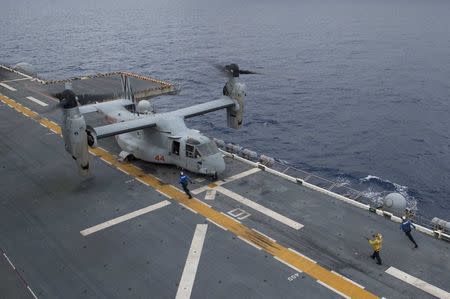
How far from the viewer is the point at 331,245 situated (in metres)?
22.0

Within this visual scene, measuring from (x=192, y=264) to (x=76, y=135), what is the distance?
36.8 ft

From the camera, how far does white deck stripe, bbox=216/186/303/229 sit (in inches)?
947

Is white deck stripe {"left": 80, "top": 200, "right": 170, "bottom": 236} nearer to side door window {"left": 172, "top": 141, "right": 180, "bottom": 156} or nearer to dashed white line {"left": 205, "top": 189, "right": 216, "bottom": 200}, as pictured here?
dashed white line {"left": 205, "top": 189, "right": 216, "bottom": 200}

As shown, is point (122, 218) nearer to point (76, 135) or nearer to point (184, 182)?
point (184, 182)

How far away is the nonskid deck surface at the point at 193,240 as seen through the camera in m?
19.0

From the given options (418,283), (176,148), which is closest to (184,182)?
(176,148)

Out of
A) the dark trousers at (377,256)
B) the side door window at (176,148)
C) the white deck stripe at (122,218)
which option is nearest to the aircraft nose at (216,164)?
the side door window at (176,148)

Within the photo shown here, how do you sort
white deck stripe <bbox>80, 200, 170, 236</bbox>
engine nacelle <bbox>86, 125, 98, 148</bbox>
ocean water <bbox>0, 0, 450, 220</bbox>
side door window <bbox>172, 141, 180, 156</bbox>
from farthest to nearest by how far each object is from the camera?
ocean water <bbox>0, 0, 450, 220</bbox> → side door window <bbox>172, 141, 180, 156</bbox> → engine nacelle <bbox>86, 125, 98, 148</bbox> → white deck stripe <bbox>80, 200, 170, 236</bbox>

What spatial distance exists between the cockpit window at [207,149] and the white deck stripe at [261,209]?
2.51m

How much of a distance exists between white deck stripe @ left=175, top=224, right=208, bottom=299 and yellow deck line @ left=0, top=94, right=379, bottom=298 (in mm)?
1465

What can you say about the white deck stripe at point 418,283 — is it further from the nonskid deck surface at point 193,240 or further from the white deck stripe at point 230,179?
the white deck stripe at point 230,179

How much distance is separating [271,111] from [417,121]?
63.6 ft

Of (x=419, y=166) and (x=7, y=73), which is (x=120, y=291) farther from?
(x=7, y=73)

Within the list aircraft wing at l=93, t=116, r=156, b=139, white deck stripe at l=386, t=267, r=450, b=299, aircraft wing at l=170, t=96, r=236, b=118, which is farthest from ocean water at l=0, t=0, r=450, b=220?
aircraft wing at l=93, t=116, r=156, b=139
